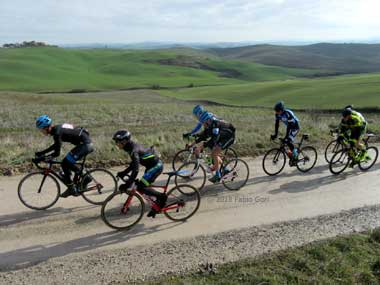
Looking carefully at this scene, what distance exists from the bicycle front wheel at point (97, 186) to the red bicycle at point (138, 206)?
2.41 ft

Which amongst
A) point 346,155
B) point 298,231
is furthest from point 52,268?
point 346,155

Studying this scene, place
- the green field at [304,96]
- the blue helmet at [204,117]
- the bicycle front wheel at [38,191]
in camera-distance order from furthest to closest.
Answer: the green field at [304,96]
the blue helmet at [204,117]
the bicycle front wheel at [38,191]

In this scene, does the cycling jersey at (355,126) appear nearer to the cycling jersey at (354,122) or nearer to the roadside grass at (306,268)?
the cycling jersey at (354,122)

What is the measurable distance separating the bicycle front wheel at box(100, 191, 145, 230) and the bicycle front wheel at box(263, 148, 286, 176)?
4.68 meters

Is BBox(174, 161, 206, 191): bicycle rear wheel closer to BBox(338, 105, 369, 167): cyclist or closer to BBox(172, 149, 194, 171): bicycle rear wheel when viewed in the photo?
BBox(172, 149, 194, 171): bicycle rear wheel

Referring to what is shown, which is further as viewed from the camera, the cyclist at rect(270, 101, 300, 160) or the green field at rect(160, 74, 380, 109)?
the green field at rect(160, 74, 380, 109)

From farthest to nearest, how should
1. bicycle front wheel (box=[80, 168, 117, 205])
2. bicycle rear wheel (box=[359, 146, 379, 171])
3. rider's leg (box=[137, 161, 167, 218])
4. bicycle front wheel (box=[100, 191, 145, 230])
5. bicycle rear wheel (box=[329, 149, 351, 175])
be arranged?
bicycle rear wheel (box=[359, 146, 379, 171]) → bicycle rear wheel (box=[329, 149, 351, 175]) → bicycle front wheel (box=[80, 168, 117, 205]) → rider's leg (box=[137, 161, 167, 218]) → bicycle front wheel (box=[100, 191, 145, 230])

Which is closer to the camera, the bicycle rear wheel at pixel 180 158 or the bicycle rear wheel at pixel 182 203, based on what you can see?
the bicycle rear wheel at pixel 182 203

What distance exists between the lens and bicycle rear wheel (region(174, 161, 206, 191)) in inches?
364

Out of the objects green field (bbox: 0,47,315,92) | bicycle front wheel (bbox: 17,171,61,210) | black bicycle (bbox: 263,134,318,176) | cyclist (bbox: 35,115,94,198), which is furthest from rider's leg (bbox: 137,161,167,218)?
green field (bbox: 0,47,315,92)

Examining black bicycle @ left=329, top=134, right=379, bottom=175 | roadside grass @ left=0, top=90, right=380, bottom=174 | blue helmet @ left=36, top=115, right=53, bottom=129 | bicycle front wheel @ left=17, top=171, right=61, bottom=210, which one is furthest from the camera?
roadside grass @ left=0, top=90, right=380, bottom=174

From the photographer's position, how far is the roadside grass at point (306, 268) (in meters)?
5.20

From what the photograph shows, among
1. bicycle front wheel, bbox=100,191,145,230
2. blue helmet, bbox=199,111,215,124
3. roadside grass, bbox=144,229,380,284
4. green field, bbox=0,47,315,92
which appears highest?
green field, bbox=0,47,315,92

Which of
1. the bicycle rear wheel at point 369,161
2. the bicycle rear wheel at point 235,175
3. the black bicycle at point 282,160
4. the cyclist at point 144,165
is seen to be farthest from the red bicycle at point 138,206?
the bicycle rear wheel at point 369,161
